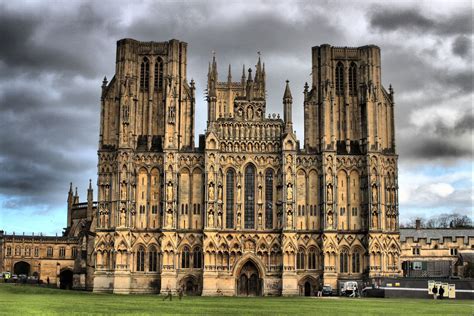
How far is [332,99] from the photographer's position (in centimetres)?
10444

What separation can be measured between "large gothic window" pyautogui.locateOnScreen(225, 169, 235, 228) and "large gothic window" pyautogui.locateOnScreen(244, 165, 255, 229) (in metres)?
1.96

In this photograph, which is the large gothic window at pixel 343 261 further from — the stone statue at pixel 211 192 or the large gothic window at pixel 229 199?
the stone statue at pixel 211 192

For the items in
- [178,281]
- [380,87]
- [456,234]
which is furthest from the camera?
[456,234]

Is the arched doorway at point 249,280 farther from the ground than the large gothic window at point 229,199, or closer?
closer

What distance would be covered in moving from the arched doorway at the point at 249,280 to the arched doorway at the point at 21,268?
56.7 m

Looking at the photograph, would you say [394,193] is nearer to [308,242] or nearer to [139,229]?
[308,242]

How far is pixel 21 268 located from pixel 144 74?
55960 millimetres

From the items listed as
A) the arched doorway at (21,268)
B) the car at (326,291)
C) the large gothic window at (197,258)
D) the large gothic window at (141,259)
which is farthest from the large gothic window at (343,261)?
the arched doorway at (21,268)

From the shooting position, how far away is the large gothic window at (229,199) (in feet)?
331

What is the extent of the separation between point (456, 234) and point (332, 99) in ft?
127

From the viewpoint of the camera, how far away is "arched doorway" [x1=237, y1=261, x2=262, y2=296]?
99.5 m

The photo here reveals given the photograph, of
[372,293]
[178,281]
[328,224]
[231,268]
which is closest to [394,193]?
[328,224]

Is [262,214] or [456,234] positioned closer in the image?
[262,214]

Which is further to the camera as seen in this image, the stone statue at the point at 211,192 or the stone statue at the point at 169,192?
the stone statue at the point at 211,192
